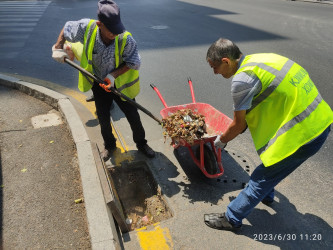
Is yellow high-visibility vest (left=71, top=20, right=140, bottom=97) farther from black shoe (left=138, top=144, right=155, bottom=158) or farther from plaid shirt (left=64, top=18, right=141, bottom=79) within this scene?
black shoe (left=138, top=144, right=155, bottom=158)

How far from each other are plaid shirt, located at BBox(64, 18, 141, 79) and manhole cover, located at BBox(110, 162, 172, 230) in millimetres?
1500

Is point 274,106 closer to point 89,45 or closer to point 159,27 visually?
point 89,45

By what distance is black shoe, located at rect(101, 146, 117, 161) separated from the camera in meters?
4.14

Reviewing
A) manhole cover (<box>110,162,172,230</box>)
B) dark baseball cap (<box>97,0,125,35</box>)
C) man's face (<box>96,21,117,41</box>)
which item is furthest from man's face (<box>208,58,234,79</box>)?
manhole cover (<box>110,162,172,230</box>)

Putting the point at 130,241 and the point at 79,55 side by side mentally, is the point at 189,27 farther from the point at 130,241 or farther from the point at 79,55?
the point at 130,241

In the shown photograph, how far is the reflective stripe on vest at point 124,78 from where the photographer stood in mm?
3430

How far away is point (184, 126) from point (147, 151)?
992 millimetres

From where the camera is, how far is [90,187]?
3.21 metres

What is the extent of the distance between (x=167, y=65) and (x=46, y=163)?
15.8 ft

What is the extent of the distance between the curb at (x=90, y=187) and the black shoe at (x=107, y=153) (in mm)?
309

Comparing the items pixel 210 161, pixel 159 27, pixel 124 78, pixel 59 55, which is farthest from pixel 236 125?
pixel 159 27

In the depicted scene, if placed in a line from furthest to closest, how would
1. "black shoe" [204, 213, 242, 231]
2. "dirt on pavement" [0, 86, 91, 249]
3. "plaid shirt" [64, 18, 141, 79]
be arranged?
"plaid shirt" [64, 18, 141, 79] < "black shoe" [204, 213, 242, 231] < "dirt on pavement" [0, 86, 91, 249]

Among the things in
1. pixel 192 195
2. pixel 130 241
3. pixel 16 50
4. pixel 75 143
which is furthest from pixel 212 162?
pixel 16 50

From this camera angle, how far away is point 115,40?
3.42 m
